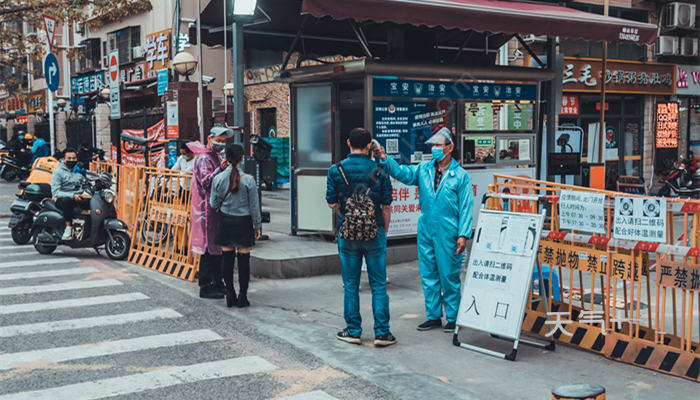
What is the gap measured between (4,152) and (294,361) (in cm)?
2725

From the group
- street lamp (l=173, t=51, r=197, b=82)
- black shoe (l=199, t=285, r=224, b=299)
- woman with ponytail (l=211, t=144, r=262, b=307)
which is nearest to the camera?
woman with ponytail (l=211, t=144, r=262, b=307)

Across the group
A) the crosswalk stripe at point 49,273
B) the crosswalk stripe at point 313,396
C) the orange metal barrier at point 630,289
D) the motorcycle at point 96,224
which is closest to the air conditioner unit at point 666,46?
the orange metal barrier at point 630,289

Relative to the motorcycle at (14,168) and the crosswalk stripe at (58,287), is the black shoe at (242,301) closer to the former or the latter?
the crosswalk stripe at (58,287)

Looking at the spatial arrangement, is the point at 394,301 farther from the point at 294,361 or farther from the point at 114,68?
the point at 114,68

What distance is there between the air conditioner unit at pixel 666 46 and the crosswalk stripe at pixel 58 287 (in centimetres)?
2004

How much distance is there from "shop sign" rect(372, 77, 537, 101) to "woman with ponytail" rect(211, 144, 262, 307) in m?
3.24

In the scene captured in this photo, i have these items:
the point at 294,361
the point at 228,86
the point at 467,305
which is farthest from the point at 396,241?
the point at 228,86

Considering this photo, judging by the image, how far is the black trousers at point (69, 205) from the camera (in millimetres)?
11172

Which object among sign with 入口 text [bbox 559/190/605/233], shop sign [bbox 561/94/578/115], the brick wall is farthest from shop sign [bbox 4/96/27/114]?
sign with 入口 text [bbox 559/190/605/233]

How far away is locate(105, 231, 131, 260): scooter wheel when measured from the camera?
1107 centimetres

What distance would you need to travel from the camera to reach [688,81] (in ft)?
79.3

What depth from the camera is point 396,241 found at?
36.6 ft

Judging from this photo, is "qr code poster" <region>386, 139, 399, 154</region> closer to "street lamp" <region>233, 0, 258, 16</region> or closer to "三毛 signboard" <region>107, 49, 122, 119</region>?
"street lamp" <region>233, 0, 258, 16</region>

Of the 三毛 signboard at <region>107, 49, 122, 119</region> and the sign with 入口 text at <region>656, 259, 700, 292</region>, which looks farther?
the 三毛 signboard at <region>107, 49, 122, 119</region>
